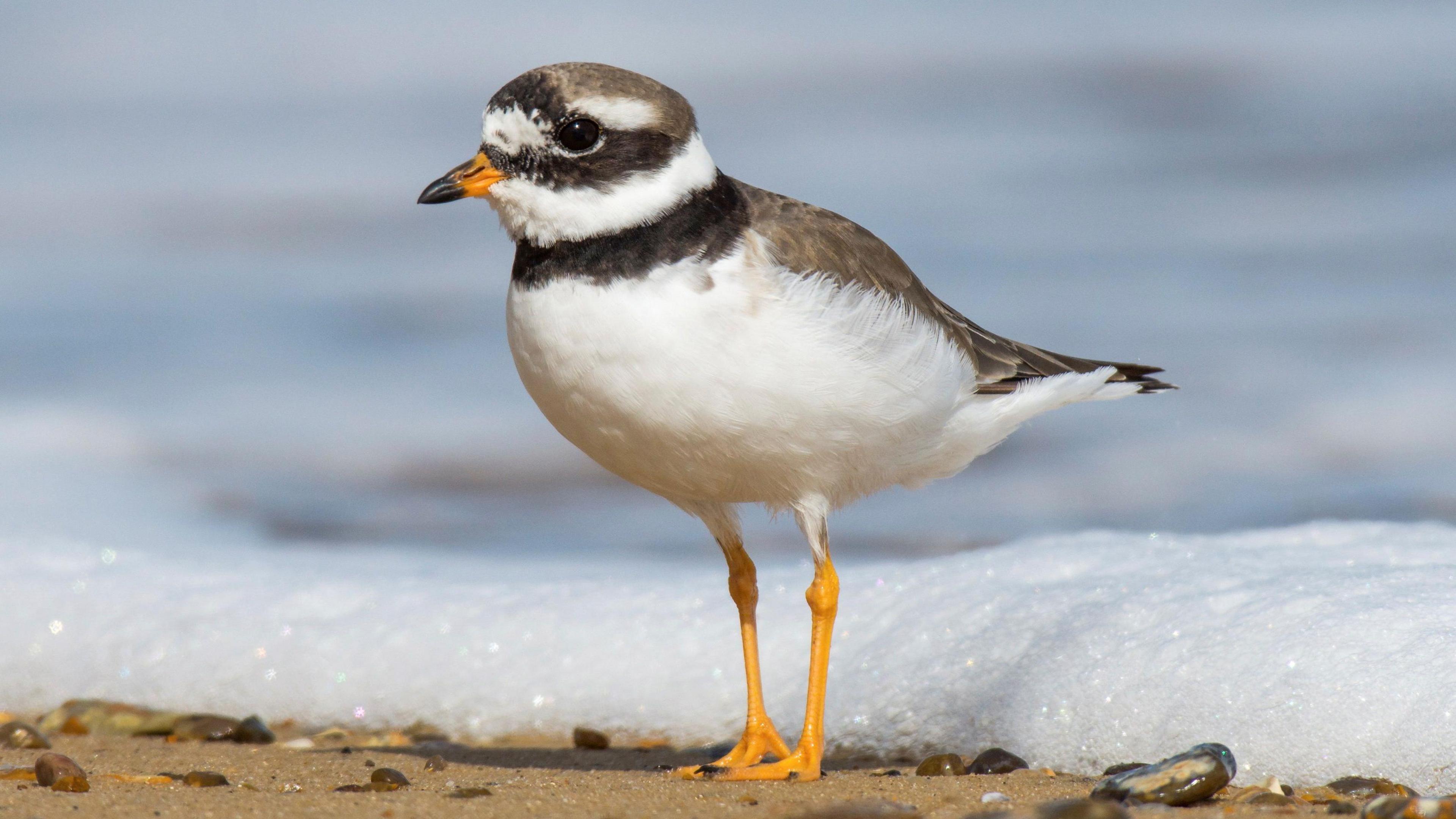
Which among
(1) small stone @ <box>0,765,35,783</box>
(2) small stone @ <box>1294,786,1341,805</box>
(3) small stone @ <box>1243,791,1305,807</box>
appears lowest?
(2) small stone @ <box>1294,786,1341,805</box>

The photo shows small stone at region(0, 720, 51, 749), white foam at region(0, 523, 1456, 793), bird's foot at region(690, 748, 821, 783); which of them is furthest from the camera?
small stone at region(0, 720, 51, 749)

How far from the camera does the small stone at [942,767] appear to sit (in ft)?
14.9

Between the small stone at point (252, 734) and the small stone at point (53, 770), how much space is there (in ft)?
4.14

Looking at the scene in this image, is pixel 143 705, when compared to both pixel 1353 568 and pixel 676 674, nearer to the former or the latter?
pixel 676 674

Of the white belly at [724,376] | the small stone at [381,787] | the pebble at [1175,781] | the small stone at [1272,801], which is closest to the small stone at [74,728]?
the small stone at [381,787]

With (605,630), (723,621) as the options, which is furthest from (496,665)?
(723,621)

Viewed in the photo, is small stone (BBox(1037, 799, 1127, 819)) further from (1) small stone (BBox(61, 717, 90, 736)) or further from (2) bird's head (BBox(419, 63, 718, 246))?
(1) small stone (BBox(61, 717, 90, 736))

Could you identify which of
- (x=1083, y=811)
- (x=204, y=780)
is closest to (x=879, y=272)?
(x=1083, y=811)

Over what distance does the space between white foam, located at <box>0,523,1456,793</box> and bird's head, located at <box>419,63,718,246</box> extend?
2108 millimetres

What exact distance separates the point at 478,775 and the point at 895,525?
189 inches

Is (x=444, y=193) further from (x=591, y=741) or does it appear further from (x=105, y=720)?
(x=105, y=720)

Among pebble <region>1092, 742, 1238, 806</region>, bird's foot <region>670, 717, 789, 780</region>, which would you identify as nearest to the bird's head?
bird's foot <region>670, 717, 789, 780</region>

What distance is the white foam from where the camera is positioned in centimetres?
456

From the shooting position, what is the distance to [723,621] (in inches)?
244
